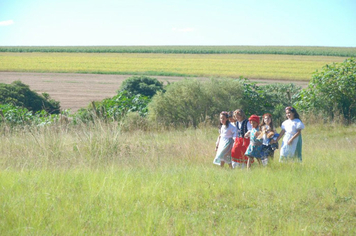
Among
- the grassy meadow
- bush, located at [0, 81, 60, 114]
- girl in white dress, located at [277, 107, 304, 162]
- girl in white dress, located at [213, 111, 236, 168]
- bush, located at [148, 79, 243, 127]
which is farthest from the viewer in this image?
bush, located at [0, 81, 60, 114]

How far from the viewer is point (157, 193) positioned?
252 inches

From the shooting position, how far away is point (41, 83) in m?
43.2

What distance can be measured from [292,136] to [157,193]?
11.9 feet

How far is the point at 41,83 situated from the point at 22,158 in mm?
35959

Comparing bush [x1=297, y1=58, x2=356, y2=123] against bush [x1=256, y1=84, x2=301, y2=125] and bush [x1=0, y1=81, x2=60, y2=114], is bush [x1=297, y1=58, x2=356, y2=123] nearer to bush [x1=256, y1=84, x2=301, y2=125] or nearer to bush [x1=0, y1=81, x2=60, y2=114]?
bush [x1=256, y1=84, x2=301, y2=125]

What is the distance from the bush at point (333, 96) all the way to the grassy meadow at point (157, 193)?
850 cm

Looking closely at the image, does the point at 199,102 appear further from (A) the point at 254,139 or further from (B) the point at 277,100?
(A) the point at 254,139

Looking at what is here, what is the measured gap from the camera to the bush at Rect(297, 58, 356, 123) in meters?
17.9

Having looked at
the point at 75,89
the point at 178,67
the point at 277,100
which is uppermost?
the point at 277,100

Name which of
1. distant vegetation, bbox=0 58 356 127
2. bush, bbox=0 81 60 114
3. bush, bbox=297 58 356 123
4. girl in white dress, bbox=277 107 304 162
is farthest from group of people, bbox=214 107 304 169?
bush, bbox=0 81 60 114

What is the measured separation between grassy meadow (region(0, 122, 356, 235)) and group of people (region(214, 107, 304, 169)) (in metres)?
0.29

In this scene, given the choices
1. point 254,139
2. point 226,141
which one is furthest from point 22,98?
point 254,139

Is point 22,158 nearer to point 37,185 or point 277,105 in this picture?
point 37,185

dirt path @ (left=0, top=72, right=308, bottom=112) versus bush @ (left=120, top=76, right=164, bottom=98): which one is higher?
bush @ (left=120, top=76, right=164, bottom=98)
